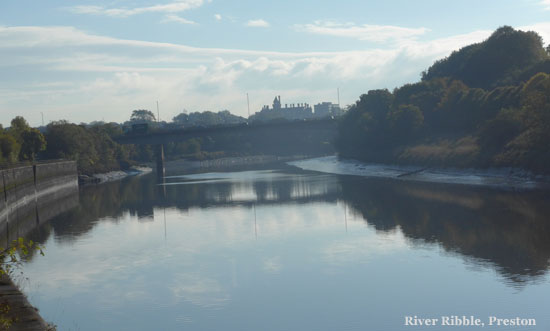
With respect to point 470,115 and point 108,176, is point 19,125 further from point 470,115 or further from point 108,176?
point 470,115

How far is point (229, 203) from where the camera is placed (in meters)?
70.8

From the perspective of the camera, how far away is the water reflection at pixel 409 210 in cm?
3684

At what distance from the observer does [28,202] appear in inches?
2886

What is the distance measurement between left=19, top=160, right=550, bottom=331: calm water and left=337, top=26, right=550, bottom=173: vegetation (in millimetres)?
14016

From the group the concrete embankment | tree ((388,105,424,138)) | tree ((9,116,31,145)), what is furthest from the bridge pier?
tree ((388,105,424,138))

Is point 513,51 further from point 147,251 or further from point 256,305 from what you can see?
point 256,305

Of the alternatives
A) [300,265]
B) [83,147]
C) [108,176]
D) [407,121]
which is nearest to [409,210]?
[300,265]

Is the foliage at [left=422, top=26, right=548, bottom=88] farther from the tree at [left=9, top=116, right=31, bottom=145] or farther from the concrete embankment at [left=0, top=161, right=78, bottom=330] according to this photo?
the tree at [left=9, top=116, right=31, bottom=145]

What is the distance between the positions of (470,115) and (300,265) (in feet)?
272

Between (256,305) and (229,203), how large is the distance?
143 ft

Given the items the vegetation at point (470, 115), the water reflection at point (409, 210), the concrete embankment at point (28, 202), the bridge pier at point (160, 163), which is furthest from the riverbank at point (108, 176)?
the vegetation at point (470, 115)

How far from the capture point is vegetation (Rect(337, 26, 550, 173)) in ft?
246

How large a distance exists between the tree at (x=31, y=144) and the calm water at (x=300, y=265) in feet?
168

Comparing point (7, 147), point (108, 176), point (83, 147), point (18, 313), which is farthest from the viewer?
point (108, 176)
